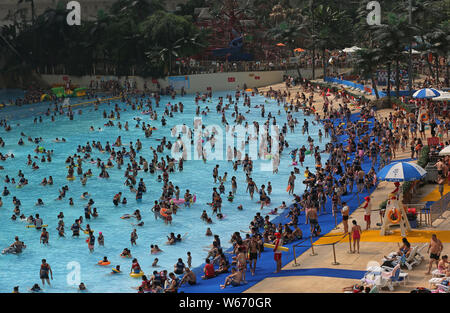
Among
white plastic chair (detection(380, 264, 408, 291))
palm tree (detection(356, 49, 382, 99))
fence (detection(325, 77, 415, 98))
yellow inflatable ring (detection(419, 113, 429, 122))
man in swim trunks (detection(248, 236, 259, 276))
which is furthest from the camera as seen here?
fence (detection(325, 77, 415, 98))

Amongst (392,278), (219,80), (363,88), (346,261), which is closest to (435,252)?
(392,278)

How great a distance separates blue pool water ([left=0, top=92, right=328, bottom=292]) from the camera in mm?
24453

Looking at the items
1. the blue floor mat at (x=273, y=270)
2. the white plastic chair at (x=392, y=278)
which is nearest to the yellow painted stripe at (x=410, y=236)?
the blue floor mat at (x=273, y=270)

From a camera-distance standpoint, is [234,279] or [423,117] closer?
[234,279]

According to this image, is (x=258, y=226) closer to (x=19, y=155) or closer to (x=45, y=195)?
(x=45, y=195)

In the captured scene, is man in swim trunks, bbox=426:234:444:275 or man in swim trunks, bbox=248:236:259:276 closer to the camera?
man in swim trunks, bbox=426:234:444:275

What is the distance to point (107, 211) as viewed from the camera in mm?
31938

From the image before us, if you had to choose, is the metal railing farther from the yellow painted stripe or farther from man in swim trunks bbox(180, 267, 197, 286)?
man in swim trunks bbox(180, 267, 197, 286)

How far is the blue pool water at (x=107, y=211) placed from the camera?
2445cm

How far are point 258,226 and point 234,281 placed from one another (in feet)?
23.0

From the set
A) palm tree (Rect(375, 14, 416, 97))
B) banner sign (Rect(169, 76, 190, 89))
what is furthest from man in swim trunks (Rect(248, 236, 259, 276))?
banner sign (Rect(169, 76, 190, 89))

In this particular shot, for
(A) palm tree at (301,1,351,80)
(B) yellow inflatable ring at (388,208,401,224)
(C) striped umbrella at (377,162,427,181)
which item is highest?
(A) palm tree at (301,1,351,80)

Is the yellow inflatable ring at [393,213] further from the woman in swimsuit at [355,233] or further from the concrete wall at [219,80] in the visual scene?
the concrete wall at [219,80]

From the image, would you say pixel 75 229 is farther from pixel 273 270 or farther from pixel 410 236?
pixel 410 236
